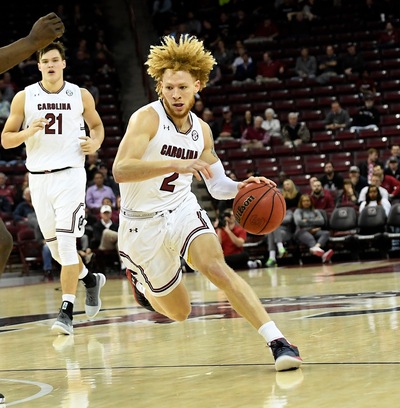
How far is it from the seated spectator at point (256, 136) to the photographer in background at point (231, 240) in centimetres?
396

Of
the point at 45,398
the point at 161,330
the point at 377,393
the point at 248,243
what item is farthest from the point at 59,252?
the point at 248,243

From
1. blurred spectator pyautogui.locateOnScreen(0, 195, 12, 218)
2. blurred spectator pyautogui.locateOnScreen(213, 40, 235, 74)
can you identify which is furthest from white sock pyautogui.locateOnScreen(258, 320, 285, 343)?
blurred spectator pyautogui.locateOnScreen(213, 40, 235, 74)

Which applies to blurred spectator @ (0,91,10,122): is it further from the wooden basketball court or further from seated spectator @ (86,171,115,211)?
the wooden basketball court

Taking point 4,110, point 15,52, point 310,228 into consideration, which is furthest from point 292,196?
point 15,52

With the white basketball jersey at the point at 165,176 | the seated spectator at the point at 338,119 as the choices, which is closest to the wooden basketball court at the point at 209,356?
the white basketball jersey at the point at 165,176

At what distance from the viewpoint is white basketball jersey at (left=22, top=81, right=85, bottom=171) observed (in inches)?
282

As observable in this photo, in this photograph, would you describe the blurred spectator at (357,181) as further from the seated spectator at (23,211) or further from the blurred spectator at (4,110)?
the blurred spectator at (4,110)

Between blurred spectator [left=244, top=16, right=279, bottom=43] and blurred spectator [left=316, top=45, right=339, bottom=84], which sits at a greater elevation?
blurred spectator [left=244, top=16, right=279, bottom=43]

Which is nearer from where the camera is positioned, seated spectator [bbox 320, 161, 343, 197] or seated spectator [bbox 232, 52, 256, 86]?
seated spectator [bbox 320, 161, 343, 197]

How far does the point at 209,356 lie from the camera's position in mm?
5102

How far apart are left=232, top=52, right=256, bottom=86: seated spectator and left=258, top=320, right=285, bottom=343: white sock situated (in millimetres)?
16181

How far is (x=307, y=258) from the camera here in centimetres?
1578

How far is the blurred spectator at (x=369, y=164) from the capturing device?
15883 mm

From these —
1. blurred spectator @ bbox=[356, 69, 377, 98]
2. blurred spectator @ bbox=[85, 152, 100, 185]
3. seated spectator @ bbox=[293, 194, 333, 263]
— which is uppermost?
blurred spectator @ bbox=[356, 69, 377, 98]
